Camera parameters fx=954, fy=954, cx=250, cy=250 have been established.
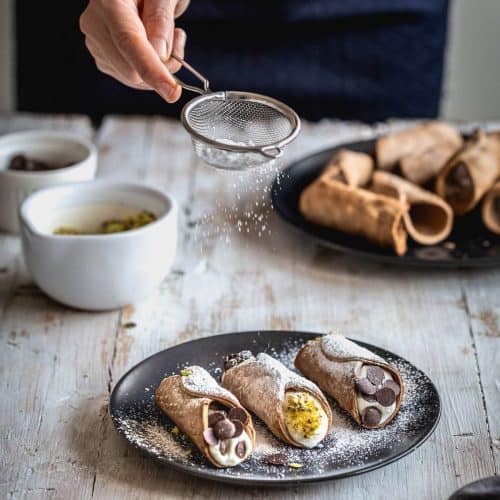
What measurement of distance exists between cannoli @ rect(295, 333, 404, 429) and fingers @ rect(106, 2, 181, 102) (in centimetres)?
41

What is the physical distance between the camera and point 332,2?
2486 millimetres

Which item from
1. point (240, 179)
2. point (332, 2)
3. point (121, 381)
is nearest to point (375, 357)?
point (121, 381)

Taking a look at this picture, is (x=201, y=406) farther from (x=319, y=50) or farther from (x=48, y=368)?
(x=319, y=50)

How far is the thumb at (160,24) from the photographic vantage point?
1.44 meters

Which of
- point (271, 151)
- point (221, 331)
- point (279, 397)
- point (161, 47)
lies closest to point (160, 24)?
point (161, 47)

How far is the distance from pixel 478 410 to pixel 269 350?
31 cm

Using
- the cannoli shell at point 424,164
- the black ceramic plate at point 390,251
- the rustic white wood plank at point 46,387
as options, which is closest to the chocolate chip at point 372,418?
the rustic white wood plank at point 46,387

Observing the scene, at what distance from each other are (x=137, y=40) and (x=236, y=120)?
22 cm

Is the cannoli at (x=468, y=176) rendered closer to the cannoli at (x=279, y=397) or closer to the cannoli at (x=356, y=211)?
the cannoli at (x=356, y=211)

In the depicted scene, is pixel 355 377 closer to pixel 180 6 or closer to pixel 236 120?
pixel 236 120

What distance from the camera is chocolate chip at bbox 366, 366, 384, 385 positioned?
4.17 ft

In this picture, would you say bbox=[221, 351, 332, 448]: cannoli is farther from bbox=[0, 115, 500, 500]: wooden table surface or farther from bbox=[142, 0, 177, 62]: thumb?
bbox=[142, 0, 177, 62]: thumb

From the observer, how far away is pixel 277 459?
1165 millimetres

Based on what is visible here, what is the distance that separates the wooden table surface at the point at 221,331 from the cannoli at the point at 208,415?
0.18ft
